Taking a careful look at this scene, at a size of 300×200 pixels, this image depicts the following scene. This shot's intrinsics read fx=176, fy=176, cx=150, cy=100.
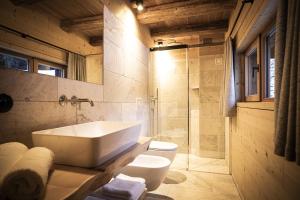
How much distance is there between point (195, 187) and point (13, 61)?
2336mm

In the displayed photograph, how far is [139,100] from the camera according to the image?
2.78m

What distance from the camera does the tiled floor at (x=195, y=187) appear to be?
2.07 metres

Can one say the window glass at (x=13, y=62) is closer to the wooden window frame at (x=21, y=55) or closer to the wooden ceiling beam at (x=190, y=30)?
the wooden window frame at (x=21, y=55)

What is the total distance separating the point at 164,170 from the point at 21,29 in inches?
63.7

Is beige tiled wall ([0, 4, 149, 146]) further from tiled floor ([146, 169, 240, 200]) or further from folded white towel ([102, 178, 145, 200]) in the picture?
tiled floor ([146, 169, 240, 200])

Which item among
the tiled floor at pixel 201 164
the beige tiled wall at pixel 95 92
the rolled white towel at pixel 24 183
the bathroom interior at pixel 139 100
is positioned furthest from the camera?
the tiled floor at pixel 201 164

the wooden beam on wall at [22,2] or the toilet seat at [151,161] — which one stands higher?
the wooden beam on wall at [22,2]

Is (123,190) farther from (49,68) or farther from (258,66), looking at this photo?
(258,66)

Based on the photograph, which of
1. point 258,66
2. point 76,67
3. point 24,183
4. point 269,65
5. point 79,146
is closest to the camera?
point 24,183

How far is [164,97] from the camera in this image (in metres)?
3.50

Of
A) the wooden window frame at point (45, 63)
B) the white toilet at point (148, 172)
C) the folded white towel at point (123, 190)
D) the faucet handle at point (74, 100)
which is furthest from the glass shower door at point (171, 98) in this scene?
the wooden window frame at point (45, 63)

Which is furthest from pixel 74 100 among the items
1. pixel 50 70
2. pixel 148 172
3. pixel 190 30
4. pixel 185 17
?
pixel 190 30

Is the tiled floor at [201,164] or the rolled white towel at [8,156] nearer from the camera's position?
the rolled white towel at [8,156]

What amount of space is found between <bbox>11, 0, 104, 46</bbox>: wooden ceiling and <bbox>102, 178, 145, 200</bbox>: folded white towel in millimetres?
1222
